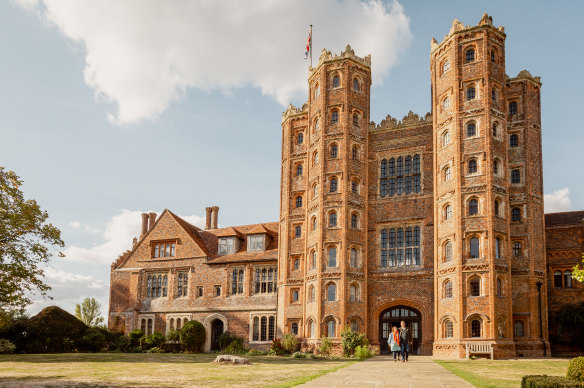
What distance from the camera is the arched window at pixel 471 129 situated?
38312mm

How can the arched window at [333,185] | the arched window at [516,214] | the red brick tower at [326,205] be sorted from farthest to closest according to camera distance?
the arched window at [333,185], the red brick tower at [326,205], the arched window at [516,214]

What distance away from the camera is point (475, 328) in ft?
116

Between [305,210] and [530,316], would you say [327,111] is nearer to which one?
[305,210]

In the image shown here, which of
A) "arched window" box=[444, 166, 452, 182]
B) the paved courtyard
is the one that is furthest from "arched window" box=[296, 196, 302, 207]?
the paved courtyard

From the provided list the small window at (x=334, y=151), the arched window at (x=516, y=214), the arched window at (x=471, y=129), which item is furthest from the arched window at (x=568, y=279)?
the small window at (x=334, y=151)

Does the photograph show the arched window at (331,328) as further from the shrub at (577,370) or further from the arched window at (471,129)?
the shrub at (577,370)

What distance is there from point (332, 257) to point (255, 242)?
33.8 ft

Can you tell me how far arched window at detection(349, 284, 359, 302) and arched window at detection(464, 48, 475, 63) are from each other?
17557 mm

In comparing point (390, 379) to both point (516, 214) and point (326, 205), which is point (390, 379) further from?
point (516, 214)

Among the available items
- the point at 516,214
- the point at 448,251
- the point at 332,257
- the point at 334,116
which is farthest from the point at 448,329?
the point at 334,116

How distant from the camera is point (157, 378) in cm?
1883

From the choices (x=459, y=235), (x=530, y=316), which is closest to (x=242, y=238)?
(x=459, y=235)

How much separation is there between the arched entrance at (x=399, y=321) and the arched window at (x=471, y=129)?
12656mm

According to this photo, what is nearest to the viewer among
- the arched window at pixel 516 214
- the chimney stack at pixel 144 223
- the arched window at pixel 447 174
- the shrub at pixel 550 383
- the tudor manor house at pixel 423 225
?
the shrub at pixel 550 383
